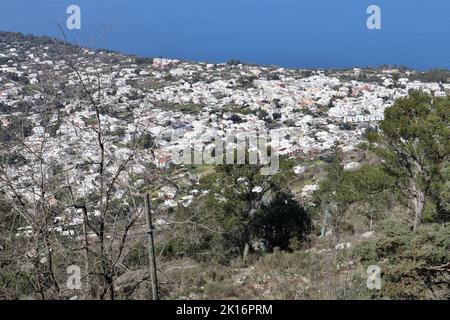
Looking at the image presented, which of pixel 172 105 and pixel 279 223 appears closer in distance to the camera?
pixel 172 105

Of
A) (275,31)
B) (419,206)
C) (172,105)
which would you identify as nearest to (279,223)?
(419,206)

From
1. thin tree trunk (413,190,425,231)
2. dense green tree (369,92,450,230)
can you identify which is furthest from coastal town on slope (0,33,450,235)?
thin tree trunk (413,190,425,231)

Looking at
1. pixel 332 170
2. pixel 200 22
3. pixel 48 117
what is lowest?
pixel 332 170

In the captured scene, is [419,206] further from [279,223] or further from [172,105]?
[172,105]

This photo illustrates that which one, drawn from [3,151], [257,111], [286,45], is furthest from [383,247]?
[286,45]

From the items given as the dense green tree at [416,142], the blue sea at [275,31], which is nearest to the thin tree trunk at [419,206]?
the dense green tree at [416,142]

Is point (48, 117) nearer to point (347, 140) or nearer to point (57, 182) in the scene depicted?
point (57, 182)

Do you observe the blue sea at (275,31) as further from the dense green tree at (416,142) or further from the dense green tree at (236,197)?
the dense green tree at (416,142)
